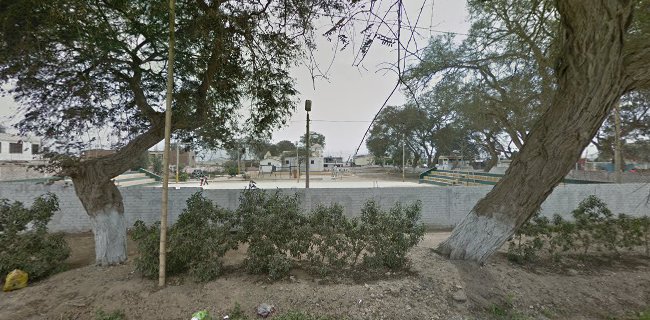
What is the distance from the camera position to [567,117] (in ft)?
10.5

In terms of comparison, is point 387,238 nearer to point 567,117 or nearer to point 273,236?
point 273,236

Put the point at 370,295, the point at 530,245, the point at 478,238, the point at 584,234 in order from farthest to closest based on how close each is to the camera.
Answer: the point at 584,234 → the point at 530,245 → the point at 478,238 → the point at 370,295

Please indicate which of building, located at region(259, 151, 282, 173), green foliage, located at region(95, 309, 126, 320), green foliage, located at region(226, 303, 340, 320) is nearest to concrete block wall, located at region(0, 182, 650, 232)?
green foliage, located at region(95, 309, 126, 320)

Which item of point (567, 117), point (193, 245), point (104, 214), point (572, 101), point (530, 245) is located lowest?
point (530, 245)

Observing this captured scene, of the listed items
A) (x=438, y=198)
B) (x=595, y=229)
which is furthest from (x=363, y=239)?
(x=438, y=198)

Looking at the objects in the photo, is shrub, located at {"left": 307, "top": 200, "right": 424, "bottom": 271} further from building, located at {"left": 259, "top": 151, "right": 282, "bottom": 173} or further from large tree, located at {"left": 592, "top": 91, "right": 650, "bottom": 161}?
building, located at {"left": 259, "top": 151, "right": 282, "bottom": 173}

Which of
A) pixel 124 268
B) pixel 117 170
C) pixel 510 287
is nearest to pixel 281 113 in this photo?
pixel 117 170

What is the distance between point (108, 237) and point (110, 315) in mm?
1848

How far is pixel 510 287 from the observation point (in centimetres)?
350

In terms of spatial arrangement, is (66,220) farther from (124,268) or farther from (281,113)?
(281,113)

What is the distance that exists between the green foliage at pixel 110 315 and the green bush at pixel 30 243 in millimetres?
1887

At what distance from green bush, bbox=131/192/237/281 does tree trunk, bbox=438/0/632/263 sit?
3.39m

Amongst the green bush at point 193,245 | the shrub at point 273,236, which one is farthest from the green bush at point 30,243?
the shrub at point 273,236

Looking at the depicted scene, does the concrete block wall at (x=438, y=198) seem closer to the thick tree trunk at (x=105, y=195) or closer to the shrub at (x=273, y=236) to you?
the thick tree trunk at (x=105, y=195)
